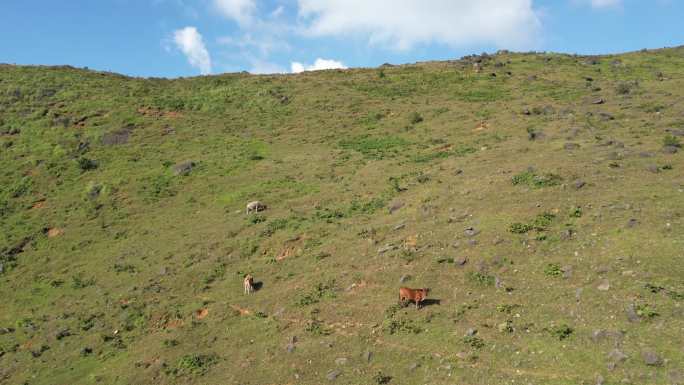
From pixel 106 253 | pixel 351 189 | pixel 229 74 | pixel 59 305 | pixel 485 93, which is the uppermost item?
pixel 229 74

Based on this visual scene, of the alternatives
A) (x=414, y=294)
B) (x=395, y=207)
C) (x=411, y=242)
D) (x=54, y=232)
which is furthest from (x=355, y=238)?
(x=54, y=232)

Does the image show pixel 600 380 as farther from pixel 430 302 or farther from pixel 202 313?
pixel 202 313

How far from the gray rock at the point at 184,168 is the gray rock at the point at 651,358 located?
33.8 meters

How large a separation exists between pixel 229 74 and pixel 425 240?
5253cm

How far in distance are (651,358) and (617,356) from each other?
0.76 meters

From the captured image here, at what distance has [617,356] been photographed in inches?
523

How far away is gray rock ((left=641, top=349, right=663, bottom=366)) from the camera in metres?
12.7

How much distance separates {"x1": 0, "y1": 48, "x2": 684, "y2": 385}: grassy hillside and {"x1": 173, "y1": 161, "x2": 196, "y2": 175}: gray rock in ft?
0.76

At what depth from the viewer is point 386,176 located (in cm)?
3422

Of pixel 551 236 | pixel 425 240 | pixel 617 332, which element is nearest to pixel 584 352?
pixel 617 332

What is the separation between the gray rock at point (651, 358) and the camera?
41.6 feet

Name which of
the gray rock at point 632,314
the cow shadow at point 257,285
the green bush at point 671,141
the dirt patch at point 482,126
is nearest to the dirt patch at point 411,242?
the cow shadow at point 257,285

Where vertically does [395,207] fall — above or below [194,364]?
above

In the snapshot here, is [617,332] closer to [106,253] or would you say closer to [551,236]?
[551,236]
